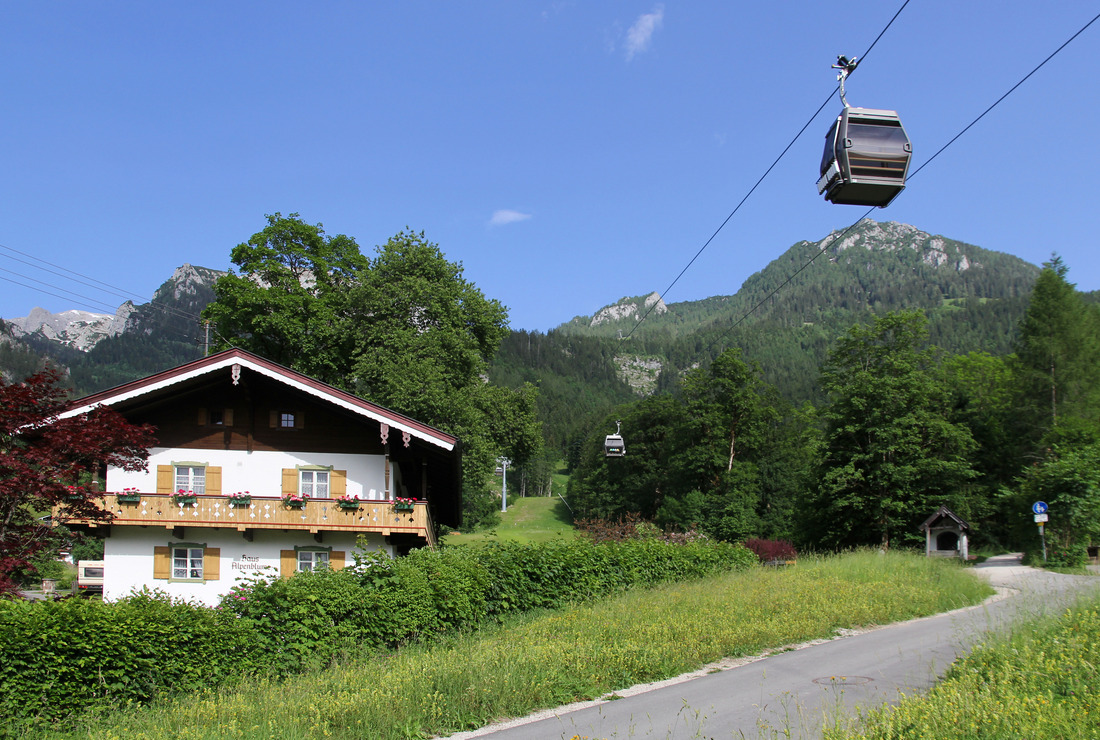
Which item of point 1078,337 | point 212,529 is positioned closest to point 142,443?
point 212,529

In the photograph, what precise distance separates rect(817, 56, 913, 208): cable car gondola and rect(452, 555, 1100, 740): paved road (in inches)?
218

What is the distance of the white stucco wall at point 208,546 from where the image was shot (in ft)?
77.1

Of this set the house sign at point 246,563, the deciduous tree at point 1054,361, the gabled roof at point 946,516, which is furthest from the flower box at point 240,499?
the deciduous tree at point 1054,361

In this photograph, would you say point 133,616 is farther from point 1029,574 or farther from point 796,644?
point 1029,574

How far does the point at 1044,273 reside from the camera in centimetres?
4950

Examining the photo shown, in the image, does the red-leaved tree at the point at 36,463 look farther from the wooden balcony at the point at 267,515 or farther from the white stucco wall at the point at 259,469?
the white stucco wall at the point at 259,469

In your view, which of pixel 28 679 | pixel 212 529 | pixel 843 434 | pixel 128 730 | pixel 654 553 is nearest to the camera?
pixel 128 730

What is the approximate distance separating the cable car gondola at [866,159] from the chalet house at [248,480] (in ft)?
54.9

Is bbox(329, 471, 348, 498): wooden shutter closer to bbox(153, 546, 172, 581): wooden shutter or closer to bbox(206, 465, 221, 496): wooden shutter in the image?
bbox(206, 465, 221, 496): wooden shutter

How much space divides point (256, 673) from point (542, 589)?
7049mm

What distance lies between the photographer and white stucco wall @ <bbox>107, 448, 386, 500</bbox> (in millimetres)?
24766

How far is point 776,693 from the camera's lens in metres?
10.7

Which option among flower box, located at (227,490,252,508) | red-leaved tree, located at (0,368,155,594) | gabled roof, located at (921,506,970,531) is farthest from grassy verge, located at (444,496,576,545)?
red-leaved tree, located at (0,368,155,594)

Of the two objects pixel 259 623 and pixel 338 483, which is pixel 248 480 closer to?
pixel 338 483
